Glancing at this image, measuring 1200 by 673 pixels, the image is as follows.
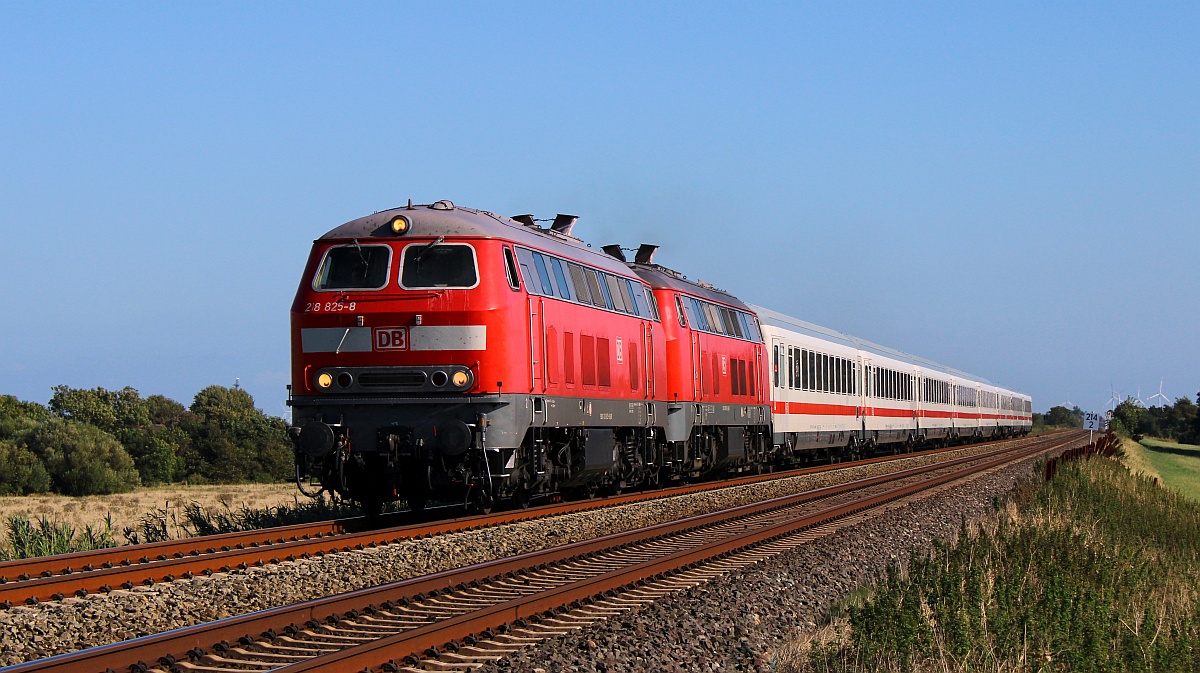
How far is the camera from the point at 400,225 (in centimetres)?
1544

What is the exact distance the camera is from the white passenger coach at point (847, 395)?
31.9 metres

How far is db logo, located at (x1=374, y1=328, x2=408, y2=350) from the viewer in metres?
14.8

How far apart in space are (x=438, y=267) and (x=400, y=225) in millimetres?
777

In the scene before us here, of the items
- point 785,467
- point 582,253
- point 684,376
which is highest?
point 582,253

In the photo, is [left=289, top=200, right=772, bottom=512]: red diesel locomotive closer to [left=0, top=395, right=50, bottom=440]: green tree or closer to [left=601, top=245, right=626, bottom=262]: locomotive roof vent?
[left=601, top=245, right=626, bottom=262]: locomotive roof vent

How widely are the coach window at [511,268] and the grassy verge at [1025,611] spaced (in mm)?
5991

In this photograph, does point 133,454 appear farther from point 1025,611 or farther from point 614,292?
point 1025,611

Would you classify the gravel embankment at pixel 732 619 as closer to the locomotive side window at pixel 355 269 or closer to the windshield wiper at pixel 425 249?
the windshield wiper at pixel 425 249

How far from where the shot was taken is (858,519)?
1802cm

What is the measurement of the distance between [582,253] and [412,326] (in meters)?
4.83

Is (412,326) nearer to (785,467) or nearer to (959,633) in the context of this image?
(959,633)

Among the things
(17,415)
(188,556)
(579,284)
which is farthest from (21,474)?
(188,556)

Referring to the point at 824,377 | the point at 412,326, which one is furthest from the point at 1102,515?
the point at 824,377

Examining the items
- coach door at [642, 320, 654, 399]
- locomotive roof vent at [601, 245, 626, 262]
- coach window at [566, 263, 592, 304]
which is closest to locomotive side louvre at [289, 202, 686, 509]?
coach window at [566, 263, 592, 304]
